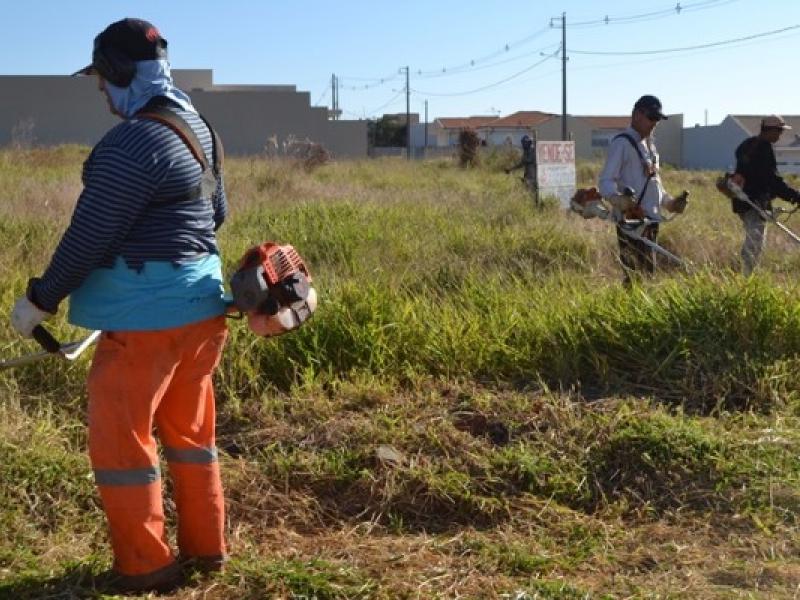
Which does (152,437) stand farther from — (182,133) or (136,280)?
(182,133)

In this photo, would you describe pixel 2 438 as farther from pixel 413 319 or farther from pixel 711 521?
pixel 711 521

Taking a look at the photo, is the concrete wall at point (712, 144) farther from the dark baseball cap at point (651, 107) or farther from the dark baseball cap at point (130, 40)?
the dark baseball cap at point (130, 40)

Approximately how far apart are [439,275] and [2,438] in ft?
12.0

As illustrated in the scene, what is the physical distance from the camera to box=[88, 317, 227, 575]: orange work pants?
291 centimetres

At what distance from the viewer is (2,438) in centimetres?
397

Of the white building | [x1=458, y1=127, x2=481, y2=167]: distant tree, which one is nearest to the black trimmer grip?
[x1=458, y1=127, x2=481, y2=167]: distant tree

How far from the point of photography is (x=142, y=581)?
303cm

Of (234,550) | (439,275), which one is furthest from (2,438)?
(439,275)

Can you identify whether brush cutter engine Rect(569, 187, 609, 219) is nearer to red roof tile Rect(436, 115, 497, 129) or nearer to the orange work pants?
the orange work pants

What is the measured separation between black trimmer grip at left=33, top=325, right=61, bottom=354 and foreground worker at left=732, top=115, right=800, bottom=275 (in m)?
5.79

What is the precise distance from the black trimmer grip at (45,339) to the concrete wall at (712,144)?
2385 inches

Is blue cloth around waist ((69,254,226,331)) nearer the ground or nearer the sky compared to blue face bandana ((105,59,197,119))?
nearer the ground

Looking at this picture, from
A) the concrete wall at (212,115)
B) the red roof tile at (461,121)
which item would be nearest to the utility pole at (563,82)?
the concrete wall at (212,115)

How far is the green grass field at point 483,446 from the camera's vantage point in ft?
10.8
